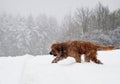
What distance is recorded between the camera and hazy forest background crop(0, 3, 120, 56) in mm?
43219

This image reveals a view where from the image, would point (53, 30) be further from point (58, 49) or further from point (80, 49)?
point (80, 49)

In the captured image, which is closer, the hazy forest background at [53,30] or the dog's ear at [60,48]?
the dog's ear at [60,48]

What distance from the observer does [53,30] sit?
76375mm

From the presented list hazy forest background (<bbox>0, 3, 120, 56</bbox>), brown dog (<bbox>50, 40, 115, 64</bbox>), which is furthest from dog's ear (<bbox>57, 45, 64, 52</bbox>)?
hazy forest background (<bbox>0, 3, 120, 56</bbox>)

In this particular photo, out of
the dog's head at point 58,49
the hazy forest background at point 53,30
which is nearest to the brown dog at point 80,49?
the dog's head at point 58,49

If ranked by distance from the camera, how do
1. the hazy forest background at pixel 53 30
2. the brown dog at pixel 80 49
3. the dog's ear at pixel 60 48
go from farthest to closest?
the hazy forest background at pixel 53 30, the dog's ear at pixel 60 48, the brown dog at pixel 80 49

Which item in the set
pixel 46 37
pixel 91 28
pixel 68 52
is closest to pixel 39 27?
pixel 46 37

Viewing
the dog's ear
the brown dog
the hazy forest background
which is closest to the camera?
the brown dog

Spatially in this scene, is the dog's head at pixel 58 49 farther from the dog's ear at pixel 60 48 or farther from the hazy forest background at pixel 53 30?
the hazy forest background at pixel 53 30

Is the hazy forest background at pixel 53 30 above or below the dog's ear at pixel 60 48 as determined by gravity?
below

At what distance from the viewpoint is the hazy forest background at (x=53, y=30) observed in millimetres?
43219

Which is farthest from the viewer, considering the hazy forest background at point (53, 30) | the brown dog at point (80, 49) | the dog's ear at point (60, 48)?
the hazy forest background at point (53, 30)

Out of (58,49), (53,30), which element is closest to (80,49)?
(58,49)

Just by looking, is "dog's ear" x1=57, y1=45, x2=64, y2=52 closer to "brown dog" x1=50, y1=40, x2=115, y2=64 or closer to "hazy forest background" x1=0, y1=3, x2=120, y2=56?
"brown dog" x1=50, y1=40, x2=115, y2=64
